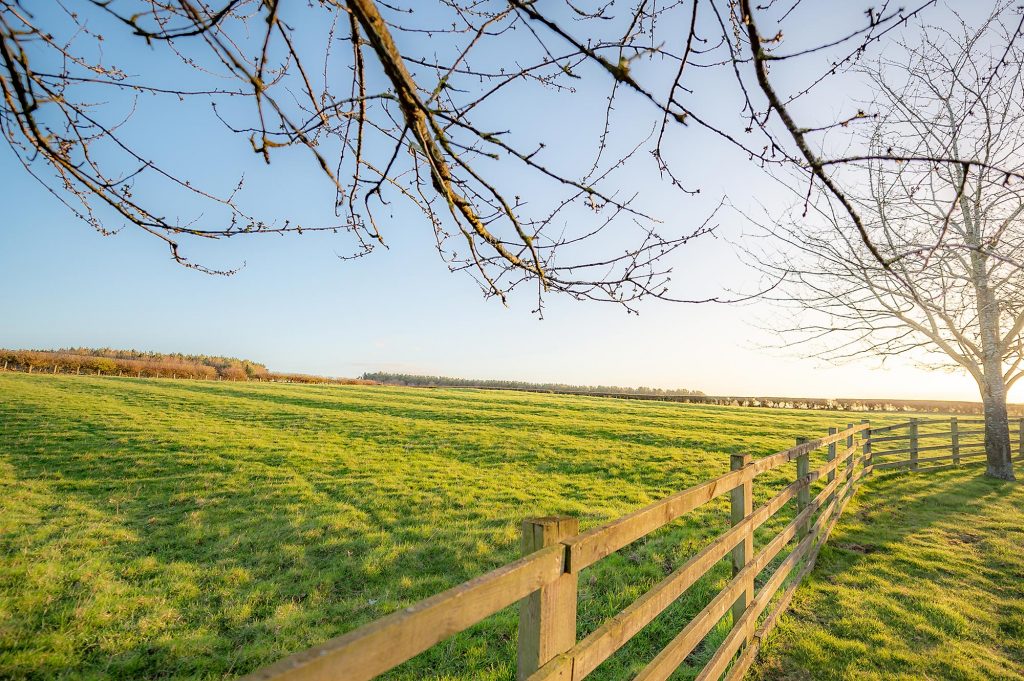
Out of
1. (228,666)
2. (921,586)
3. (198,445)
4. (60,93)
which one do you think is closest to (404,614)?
(60,93)

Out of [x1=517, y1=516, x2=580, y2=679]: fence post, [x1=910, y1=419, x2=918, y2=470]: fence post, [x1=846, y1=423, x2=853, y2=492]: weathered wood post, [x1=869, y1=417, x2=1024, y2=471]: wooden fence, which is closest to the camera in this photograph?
[x1=517, y1=516, x2=580, y2=679]: fence post

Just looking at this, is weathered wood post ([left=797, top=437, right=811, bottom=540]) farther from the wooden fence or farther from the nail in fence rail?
the wooden fence

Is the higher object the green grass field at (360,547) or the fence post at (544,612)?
the fence post at (544,612)

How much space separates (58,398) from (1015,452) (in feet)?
129

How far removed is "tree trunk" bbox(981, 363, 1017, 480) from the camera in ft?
39.8

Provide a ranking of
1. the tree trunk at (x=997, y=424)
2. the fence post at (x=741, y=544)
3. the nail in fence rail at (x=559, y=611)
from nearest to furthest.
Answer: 1. the nail in fence rail at (x=559, y=611)
2. the fence post at (x=741, y=544)
3. the tree trunk at (x=997, y=424)

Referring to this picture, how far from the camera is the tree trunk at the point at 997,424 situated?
12.1 m

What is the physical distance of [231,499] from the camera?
32.0 ft

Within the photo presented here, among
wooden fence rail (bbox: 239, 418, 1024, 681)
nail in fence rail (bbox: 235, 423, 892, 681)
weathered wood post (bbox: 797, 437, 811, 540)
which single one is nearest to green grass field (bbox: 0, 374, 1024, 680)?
weathered wood post (bbox: 797, 437, 811, 540)

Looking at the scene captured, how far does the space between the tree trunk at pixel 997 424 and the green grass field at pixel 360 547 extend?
2.09 feet

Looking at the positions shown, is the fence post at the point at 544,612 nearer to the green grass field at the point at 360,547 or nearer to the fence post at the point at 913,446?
the green grass field at the point at 360,547

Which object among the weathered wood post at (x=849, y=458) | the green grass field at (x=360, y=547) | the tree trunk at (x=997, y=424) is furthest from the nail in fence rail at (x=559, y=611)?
the tree trunk at (x=997, y=424)

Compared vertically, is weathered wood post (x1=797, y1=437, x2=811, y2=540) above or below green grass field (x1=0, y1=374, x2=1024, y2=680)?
above

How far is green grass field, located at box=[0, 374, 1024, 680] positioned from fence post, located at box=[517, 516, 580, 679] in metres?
3.07
